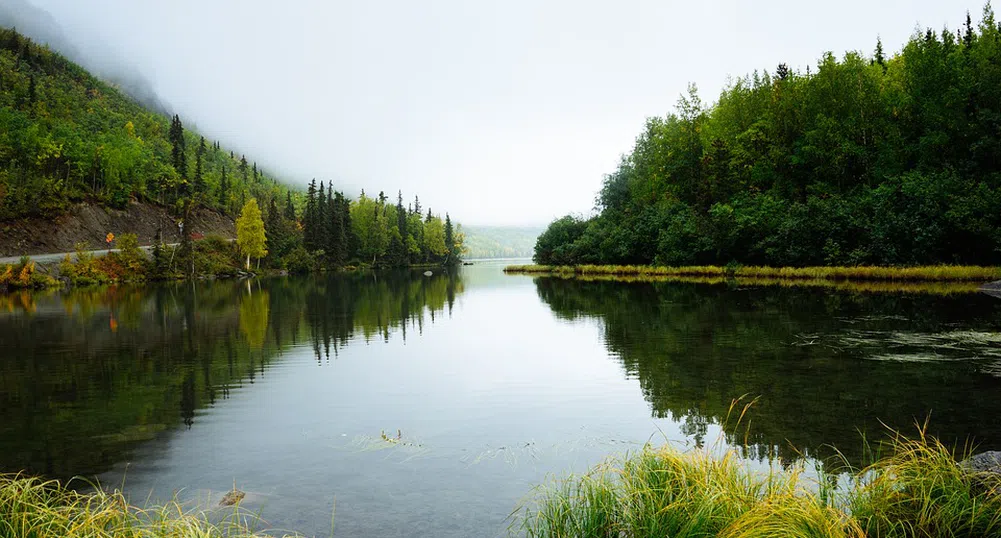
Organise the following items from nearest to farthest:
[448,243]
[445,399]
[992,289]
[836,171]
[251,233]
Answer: [445,399]
[992,289]
[836,171]
[251,233]
[448,243]

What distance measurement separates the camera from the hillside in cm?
7700

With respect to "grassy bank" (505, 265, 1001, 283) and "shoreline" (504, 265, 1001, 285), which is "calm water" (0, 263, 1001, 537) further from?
"grassy bank" (505, 265, 1001, 283)

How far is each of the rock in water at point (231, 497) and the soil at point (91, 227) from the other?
79.4 m

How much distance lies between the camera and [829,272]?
43.8 meters

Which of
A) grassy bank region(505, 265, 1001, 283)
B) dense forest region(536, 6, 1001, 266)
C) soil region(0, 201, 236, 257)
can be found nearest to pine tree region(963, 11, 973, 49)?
dense forest region(536, 6, 1001, 266)

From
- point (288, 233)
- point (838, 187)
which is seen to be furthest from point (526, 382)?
point (288, 233)

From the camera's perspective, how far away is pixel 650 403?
11.6 meters

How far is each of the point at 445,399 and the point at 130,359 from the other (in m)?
11.3

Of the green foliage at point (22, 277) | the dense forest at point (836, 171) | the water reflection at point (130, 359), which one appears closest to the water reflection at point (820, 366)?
the water reflection at point (130, 359)

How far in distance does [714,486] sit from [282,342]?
19049 mm

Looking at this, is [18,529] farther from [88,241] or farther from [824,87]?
[88,241]

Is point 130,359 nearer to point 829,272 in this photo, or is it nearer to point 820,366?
point 820,366

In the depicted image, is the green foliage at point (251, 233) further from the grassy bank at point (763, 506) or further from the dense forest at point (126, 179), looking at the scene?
the grassy bank at point (763, 506)

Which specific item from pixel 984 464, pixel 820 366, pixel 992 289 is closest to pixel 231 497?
pixel 984 464
